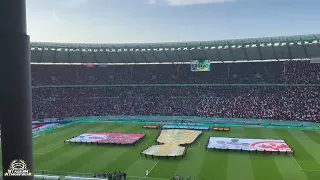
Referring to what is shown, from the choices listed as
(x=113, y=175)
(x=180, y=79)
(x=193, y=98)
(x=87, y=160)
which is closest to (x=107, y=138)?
(x=87, y=160)

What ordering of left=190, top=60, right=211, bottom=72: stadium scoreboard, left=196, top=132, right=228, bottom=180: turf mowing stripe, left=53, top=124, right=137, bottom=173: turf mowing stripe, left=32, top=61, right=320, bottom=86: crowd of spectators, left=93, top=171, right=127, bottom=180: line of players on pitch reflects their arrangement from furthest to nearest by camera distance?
left=32, top=61, right=320, bottom=86: crowd of spectators → left=190, top=60, right=211, bottom=72: stadium scoreboard → left=53, top=124, right=137, bottom=173: turf mowing stripe → left=196, top=132, right=228, bottom=180: turf mowing stripe → left=93, top=171, right=127, bottom=180: line of players on pitch

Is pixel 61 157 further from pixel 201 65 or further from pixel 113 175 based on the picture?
pixel 201 65

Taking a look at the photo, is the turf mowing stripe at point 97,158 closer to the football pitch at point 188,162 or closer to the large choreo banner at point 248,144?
the football pitch at point 188,162

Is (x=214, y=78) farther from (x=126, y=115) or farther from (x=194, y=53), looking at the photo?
(x=126, y=115)

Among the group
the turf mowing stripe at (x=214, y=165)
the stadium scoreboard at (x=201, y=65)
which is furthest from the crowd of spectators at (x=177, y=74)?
the turf mowing stripe at (x=214, y=165)

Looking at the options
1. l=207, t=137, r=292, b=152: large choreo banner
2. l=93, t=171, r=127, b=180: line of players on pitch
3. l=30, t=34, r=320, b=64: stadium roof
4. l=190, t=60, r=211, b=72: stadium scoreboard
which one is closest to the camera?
l=93, t=171, r=127, b=180: line of players on pitch

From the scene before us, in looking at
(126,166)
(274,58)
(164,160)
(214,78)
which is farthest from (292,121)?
(126,166)

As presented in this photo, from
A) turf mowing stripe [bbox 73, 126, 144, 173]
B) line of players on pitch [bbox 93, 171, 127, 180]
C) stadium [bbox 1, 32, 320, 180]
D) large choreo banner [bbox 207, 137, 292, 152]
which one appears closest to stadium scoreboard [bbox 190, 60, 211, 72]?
stadium [bbox 1, 32, 320, 180]

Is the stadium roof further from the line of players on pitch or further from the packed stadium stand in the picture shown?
the line of players on pitch
